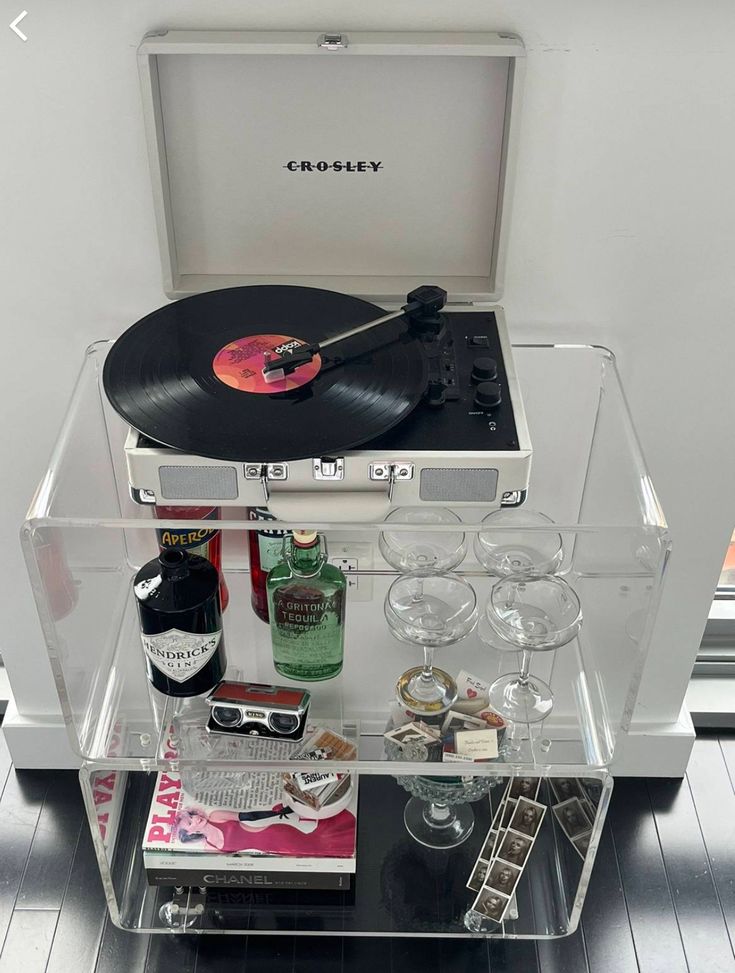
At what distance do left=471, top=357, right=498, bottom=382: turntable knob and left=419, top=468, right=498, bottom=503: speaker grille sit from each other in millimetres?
133

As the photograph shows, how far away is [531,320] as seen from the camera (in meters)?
1.51

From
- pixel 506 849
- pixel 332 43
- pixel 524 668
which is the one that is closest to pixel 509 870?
pixel 506 849

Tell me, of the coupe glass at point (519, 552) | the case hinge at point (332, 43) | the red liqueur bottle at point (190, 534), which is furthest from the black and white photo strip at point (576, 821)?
the case hinge at point (332, 43)

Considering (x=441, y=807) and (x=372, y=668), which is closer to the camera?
(x=372, y=668)

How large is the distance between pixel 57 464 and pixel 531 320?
657mm

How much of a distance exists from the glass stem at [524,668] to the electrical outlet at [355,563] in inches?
9.4

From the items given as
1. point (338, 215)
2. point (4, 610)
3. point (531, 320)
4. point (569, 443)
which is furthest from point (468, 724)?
point (4, 610)

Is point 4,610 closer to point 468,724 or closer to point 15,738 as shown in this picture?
point 15,738

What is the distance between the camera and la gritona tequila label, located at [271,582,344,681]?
1.48 meters

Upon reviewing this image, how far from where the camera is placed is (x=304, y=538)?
1357 millimetres

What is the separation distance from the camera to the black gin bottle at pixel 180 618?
136 centimetres

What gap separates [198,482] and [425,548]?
33 centimetres

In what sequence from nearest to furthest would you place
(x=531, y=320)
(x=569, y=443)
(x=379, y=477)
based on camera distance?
(x=379, y=477) < (x=531, y=320) < (x=569, y=443)

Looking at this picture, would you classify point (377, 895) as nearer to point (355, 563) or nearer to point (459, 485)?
point (355, 563)
